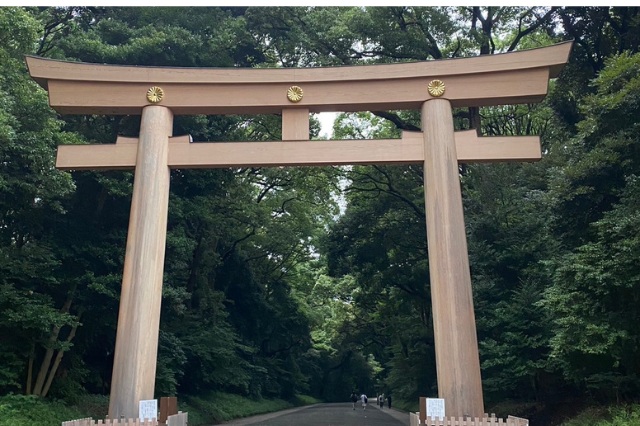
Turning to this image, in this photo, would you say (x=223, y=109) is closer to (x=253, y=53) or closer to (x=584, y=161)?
(x=584, y=161)

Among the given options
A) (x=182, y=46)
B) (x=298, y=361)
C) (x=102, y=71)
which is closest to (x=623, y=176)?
(x=102, y=71)

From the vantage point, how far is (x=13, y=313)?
1184 centimetres

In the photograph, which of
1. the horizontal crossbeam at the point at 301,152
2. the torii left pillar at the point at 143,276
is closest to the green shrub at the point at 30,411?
the torii left pillar at the point at 143,276

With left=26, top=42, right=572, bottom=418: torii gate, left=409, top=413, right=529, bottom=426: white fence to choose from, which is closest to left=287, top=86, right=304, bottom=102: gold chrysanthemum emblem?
left=26, top=42, right=572, bottom=418: torii gate

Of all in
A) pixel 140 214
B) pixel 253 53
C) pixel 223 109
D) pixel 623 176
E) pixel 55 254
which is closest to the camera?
pixel 140 214

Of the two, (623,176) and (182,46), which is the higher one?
(182,46)

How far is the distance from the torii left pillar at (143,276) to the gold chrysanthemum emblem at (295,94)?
2.30 metres

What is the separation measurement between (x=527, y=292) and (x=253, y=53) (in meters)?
13.3

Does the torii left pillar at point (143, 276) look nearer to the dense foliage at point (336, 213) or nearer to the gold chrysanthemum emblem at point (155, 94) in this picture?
the gold chrysanthemum emblem at point (155, 94)

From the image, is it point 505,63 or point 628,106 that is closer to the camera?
point 505,63

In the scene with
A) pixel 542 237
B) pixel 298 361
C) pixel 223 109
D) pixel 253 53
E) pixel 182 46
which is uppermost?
pixel 253 53

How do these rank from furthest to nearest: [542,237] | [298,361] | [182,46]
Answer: [298,361], [182,46], [542,237]

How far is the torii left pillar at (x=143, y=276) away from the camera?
857 centimetres

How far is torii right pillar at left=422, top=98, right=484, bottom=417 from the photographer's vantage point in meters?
8.44
